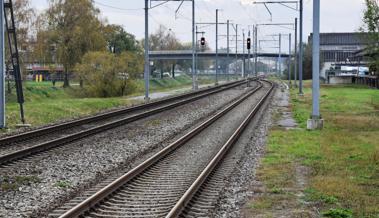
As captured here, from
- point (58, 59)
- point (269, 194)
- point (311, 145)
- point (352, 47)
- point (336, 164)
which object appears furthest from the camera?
point (352, 47)

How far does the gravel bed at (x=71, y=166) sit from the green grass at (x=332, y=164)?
146 inches

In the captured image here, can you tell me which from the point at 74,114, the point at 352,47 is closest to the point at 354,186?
the point at 74,114

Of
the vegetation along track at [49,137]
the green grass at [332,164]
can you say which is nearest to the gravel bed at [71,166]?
the vegetation along track at [49,137]

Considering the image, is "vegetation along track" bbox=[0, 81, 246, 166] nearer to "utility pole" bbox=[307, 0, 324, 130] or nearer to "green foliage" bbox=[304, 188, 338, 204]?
"green foliage" bbox=[304, 188, 338, 204]

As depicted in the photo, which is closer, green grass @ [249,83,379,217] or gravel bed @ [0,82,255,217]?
green grass @ [249,83,379,217]

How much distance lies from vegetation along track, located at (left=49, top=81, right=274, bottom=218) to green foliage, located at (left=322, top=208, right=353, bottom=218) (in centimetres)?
219

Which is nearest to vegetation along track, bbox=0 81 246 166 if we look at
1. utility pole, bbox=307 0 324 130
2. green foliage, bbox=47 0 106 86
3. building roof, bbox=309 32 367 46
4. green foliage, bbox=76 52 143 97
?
utility pole, bbox=307 0 324 130

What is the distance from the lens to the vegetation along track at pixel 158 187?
1016 cm

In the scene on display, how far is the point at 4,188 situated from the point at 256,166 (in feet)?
19.7

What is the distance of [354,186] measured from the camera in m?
12.2

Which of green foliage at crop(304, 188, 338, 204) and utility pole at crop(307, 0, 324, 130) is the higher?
utility pole at crop(307, 0, 324, 130)

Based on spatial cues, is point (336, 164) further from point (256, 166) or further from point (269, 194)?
point (269, 194)

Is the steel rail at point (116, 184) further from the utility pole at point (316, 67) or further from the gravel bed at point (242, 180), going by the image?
the utility pole at point (316, 67)

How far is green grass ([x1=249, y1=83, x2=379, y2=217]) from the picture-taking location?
10898mm
